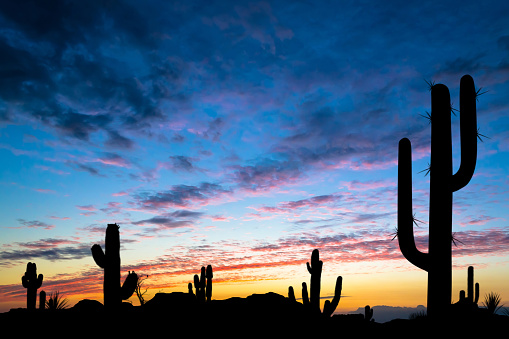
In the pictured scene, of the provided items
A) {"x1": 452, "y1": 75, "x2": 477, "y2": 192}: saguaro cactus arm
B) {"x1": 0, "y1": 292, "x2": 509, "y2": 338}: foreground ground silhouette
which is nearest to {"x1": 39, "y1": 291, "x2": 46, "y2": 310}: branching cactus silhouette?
{"x1": 0, "y1": 292, "x2": 509, "y2": 338}: foreground ground silhouette

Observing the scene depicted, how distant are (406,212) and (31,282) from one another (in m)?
16.0

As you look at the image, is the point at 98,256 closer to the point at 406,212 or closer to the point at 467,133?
the point at 406,212

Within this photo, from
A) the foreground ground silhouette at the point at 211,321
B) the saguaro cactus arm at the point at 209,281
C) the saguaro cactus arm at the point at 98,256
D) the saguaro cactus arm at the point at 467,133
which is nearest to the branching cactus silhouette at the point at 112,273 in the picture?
the saguaro cactus arm at the point at 98,256

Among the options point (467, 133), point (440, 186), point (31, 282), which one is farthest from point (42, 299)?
point (467, 133)

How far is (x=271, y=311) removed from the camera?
15484mm

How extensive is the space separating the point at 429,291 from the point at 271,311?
30.0ft

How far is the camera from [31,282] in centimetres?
1711

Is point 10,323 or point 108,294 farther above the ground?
point 108,294

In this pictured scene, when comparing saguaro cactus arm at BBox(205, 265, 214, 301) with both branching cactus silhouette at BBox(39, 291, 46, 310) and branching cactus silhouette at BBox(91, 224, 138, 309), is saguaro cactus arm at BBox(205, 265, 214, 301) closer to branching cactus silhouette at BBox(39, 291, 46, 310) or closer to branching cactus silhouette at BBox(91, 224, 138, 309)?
branching cactus silhouette at BBox(39, 291, 46, 310)

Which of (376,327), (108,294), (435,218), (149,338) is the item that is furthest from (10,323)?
(435,218)

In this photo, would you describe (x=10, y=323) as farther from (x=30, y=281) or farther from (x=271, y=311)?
(x=271, y=311)

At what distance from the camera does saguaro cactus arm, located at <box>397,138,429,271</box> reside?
7.52 meters

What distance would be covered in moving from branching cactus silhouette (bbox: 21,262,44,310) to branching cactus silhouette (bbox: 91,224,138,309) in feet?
33.3

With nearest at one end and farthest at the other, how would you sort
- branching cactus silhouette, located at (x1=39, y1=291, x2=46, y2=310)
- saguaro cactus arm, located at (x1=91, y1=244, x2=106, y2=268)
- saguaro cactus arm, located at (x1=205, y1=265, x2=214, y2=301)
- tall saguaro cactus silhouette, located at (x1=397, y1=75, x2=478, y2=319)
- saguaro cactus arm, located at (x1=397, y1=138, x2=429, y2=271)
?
tall saguaro cactus silhouette, located at (x1=397, y1=75, x2=478, y2=319), saguaro cactus arm, located at (x1=397, y1=138, x2=429, y2=271), saguaro cactus arm, located at (x1=91, y1=244, x2=106, y2=268), branching cactus silhouette, located at (x1=39, y1=291, x2=46, y2=310), saguaro cactus arm, located at (x1=205, y1=265, x2=214, y2=301)
